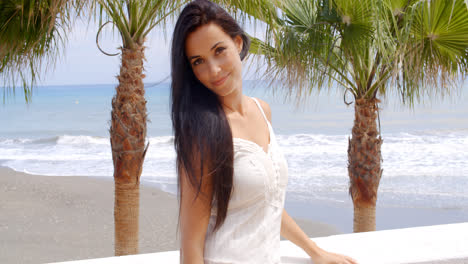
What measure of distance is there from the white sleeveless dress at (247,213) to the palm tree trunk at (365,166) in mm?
3616

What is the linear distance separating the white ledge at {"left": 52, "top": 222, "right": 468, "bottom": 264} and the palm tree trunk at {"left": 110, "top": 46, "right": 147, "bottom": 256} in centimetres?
230

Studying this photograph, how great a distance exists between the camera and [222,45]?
1.25 meters

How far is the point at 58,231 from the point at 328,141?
35.9 feet

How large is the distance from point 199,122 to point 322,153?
13.0 metres

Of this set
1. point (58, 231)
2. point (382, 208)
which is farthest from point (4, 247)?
point (382, 208)

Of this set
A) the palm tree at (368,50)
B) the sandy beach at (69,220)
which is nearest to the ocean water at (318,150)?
the palm tree at (368,50)

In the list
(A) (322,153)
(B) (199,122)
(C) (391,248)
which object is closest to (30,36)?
(B) (199,122)

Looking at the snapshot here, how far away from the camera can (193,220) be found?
3.83ft

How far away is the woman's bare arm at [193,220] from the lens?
1.15 metres

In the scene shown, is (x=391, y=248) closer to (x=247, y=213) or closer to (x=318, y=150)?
(x=247, y=213)

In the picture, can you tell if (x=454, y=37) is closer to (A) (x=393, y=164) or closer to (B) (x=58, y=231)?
(B) (x=58, y=231)

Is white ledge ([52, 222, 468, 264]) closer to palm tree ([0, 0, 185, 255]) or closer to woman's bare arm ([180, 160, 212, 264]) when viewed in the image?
woman's bare arm ([180, 160, 212, 264])

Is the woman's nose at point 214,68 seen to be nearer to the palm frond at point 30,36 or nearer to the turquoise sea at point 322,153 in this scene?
the turquoise sea at point 322,153

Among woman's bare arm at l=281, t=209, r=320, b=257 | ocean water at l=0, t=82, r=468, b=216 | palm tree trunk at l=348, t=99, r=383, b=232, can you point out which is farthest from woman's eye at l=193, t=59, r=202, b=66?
palm tree trunk at l=348, t=99, r=383, b=232
